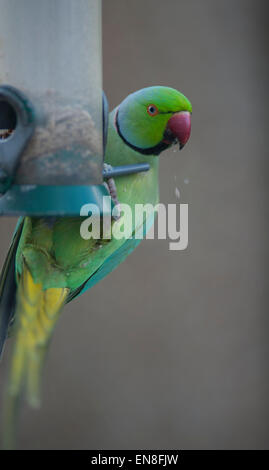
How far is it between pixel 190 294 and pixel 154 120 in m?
1.87

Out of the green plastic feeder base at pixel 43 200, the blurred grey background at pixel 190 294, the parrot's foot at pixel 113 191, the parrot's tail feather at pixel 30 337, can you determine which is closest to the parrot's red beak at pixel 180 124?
the parrot's foot at pixel 113 191

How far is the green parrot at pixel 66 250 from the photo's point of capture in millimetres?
1611

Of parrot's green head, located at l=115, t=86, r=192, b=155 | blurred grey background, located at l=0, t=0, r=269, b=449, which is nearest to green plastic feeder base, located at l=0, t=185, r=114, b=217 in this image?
parrot's green head, located at l=115, t=86, r=192, b=155

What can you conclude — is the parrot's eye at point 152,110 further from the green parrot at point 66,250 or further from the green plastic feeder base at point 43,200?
the green plastic feeder base at point 43,200

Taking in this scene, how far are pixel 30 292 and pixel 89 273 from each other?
171mm

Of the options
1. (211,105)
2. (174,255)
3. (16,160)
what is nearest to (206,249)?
(174,255)

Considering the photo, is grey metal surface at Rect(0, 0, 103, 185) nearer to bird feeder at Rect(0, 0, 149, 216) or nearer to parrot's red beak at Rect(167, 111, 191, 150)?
bird feeder at Rect(0, 0, 149, 216)

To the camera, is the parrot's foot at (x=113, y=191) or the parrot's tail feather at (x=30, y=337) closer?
the parrot's tail feather at (x=30, y=337)

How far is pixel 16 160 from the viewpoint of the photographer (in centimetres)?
147

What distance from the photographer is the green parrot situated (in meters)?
1.61

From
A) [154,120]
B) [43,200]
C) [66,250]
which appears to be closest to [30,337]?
[66,250]

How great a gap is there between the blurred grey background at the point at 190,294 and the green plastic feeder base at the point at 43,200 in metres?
1.78

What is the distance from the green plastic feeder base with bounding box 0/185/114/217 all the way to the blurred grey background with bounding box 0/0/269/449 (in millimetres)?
1779

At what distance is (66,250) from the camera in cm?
170
